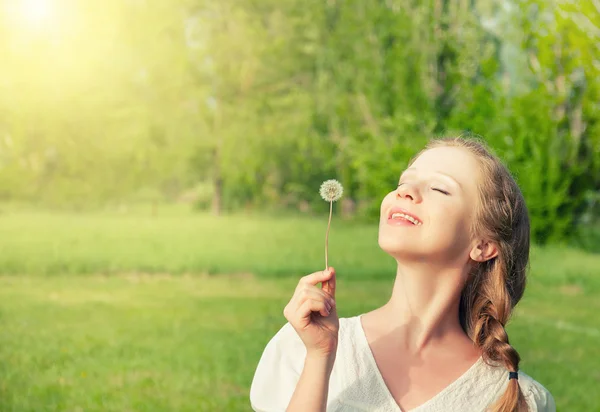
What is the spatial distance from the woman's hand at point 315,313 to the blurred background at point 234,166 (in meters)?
1.83

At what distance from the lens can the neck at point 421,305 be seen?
5.75ft

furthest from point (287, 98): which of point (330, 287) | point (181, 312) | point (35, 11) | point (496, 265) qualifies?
point (330, 287)

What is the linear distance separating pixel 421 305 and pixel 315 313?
0.36 meters

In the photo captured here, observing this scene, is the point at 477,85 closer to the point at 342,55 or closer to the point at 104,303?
the point at 342,55

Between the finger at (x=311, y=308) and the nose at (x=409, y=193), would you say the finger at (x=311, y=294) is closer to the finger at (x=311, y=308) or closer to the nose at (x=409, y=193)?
the finger at (x=311, y=308)

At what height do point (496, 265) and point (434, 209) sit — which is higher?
point (434, 209)

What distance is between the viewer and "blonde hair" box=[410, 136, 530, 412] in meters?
1.77

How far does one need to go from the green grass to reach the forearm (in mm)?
3071

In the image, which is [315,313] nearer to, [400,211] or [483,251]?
[400,211]

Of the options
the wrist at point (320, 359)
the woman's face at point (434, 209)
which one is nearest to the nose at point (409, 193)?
the woman's face at point (434, 209)

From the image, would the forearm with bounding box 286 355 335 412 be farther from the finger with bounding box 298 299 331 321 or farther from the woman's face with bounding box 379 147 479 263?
the woman's face with bounding box 379 147 479 263

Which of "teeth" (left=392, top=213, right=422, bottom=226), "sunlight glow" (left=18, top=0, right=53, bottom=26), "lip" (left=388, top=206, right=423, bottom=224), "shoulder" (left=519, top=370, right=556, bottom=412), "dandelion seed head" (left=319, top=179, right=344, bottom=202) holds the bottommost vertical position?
"shoulder" (left=519, top=370, right=556, bottom=412)

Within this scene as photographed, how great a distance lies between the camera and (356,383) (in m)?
1.69

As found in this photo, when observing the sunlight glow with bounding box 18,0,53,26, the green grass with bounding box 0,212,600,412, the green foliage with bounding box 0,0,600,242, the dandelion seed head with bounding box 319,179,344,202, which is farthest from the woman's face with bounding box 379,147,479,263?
the sunlight glow with bounding box 18,0,53,26
